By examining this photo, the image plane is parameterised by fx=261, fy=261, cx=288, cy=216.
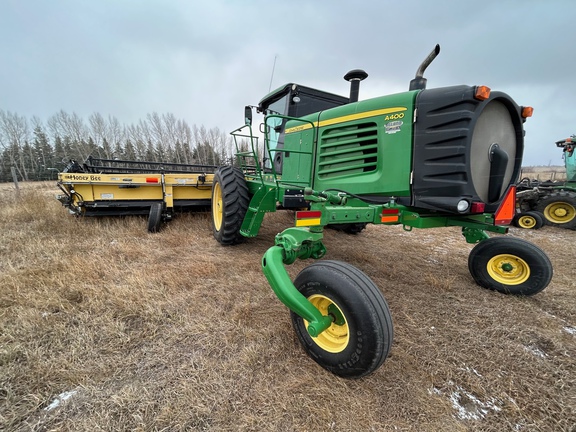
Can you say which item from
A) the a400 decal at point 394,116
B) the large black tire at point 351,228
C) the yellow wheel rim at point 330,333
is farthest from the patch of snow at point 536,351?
the large black tire at point 351,228

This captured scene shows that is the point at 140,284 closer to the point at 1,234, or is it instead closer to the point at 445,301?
the point at 445,301

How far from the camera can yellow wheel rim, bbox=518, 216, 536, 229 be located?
676cm

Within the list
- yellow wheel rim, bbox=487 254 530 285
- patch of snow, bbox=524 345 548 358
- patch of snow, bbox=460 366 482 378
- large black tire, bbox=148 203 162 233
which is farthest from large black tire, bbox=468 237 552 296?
large black tire, bbox=148 203 162 233

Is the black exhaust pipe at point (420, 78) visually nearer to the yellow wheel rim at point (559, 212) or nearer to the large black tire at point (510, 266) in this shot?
the large black tire at point (510, 266)

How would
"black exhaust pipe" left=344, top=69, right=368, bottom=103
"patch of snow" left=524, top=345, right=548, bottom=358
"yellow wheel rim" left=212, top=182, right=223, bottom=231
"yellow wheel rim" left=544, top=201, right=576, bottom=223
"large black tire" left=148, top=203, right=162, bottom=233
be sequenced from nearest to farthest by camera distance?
"patch of snow" left=524, top=345, right=548, bottom=358
"black exhaust pipe" left=344, top=69, right=368, bottom=103
"yellow wheel rim" left=212, top=182, right=223, bottom=231
"large black tire" left=148, top=203, right=162, bottom=233
"yellow wheel rim" left=544, top=201, right=576, bottom=223

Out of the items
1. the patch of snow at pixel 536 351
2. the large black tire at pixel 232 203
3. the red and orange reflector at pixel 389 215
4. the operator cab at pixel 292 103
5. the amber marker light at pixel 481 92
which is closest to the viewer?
the patch of snow at pixel 536 351

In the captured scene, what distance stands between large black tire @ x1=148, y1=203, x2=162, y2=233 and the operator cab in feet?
7.69

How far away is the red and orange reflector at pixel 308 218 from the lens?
2.05 metres

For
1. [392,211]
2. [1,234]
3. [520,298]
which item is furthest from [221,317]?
[1,234]

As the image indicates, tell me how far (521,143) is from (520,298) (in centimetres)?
159

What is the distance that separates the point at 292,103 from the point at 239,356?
10.9 ft

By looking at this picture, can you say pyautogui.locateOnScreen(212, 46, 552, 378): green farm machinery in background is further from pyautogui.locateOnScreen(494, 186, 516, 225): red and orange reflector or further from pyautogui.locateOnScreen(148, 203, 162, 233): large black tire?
pyautogui.locateOnScreen(148, 203, 162, 233): large black tire

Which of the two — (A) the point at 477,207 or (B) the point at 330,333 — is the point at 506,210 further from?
(B) the point at 330,333

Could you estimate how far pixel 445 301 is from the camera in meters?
2.69
